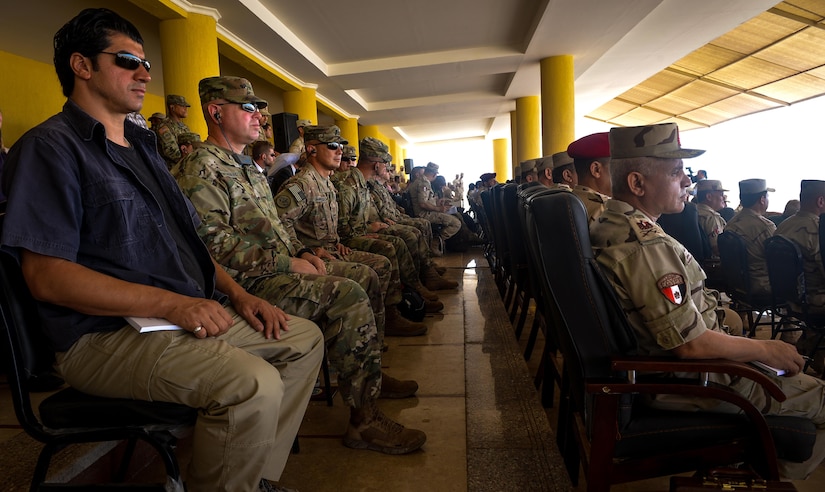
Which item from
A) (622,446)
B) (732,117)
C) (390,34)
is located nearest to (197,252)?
(622,446)

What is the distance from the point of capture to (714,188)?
5938 mm

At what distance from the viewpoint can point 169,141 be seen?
16.5ft

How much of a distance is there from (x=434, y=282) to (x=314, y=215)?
223 centimetres

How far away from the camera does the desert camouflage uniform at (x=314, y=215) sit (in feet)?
10.6

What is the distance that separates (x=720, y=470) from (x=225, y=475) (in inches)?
47.5

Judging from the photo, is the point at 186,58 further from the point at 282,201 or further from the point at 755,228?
the point at 755,228

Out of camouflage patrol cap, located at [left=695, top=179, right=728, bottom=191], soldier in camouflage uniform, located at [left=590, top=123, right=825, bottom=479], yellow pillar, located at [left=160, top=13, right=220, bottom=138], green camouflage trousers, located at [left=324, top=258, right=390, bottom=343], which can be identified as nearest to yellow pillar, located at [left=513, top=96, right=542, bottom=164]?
camouflage patrol cap, located at [left=695, top=179, right=728, bottom=191]

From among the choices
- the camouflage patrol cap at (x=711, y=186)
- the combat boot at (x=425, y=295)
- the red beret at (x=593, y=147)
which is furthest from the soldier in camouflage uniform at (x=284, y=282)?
the camouflage patrol cap at (x=711, y=186)

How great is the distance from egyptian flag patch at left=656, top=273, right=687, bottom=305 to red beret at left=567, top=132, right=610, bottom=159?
3.77 ft

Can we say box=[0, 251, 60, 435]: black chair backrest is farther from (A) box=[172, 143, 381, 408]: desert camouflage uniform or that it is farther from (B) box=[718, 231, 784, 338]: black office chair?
(B) box=[718, 231, 784, 338]: black office chair

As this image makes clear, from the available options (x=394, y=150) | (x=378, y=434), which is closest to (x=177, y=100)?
(x=378, y=434)

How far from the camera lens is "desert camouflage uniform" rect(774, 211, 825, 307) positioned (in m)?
3.20

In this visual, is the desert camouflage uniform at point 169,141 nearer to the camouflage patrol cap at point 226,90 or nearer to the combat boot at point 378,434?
the camouflage patrol cap at point 226,90

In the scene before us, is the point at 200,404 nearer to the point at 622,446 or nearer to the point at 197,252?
the point at 197,252
